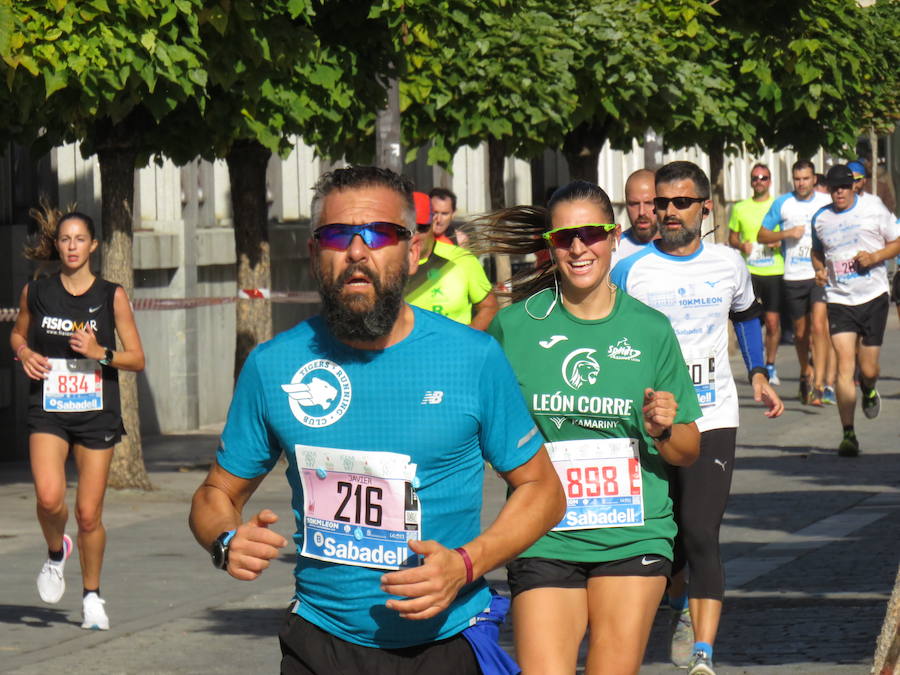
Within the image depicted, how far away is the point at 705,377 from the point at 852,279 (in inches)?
298

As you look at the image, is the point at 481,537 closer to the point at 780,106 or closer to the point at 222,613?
the point at 222,613

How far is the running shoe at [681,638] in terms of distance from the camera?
718 cm

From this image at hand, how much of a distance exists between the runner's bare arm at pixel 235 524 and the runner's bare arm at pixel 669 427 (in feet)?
5.24

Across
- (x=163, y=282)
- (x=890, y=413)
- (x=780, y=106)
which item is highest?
(x=780, y=106)

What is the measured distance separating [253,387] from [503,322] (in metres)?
1.85

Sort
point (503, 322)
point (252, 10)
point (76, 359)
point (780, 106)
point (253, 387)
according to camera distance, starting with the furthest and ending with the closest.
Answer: point (780, 106) < point (252, 10) < point (76, 359) < point (503, 322) < point (253, 387)

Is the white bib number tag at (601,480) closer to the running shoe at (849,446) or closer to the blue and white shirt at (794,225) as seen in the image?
the running shoe at (849,446)

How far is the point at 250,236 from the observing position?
14758 mm

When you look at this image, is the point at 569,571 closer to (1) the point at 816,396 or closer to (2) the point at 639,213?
(2) the point at 639,213

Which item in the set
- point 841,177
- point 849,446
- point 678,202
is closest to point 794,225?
point 841,177

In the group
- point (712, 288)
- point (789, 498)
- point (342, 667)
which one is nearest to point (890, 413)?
point (789, 498)

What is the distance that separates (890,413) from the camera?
1734 cm

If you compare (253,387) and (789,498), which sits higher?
(253,387)

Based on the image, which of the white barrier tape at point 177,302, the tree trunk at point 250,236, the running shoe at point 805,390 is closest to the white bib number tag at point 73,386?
the tree trunk at point 250,236
